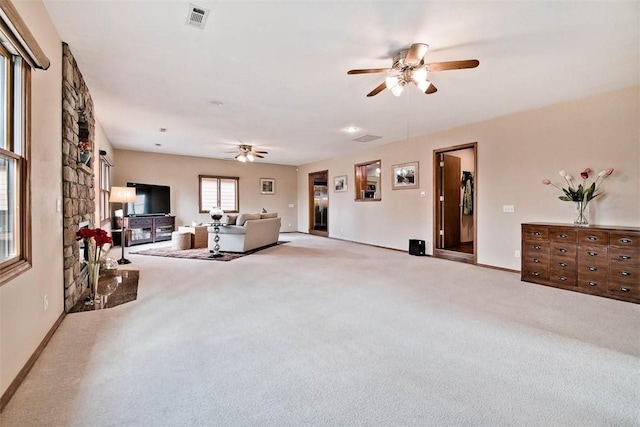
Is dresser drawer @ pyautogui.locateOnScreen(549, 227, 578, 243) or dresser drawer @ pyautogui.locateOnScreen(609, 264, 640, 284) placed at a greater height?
dresser drawer @ pyautogui.locateOnScreen(549, 227, 578, 243)

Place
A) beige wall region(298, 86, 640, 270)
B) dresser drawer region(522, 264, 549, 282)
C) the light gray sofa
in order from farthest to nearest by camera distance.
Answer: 1. the light gray sofa
2. dresser drawer region(522, 264, 549, 282)
3. beige wall region(298, 86, 640, 270)

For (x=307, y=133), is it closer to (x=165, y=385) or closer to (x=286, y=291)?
(x=286, y=291)

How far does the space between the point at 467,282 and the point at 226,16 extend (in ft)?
14.3

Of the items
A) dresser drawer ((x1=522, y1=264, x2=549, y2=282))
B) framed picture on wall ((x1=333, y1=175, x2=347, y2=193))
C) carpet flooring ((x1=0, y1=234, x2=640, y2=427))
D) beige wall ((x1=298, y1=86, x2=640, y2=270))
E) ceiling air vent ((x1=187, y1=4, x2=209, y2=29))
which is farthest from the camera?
framed picture on wall ((x1=333, y1=175, x2=347, y2=193))

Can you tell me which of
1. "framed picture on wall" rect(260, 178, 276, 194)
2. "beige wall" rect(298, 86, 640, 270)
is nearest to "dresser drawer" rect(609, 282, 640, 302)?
"beige wall" rect(298, 86, 640, 270)

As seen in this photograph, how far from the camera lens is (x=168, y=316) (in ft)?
9.80

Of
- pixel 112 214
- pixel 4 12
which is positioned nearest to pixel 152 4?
pixel 4 12

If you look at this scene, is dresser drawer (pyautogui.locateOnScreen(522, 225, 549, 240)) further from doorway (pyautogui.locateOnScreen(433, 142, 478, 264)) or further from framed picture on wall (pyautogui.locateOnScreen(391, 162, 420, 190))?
framed picture on wall (pyautogui.locateOnScreen(391, 162, 420, 190))

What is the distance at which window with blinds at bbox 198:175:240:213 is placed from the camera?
9.73 metres

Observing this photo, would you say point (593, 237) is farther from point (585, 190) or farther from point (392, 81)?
point (392, 81)

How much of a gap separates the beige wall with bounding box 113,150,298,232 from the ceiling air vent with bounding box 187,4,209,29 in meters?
7.31

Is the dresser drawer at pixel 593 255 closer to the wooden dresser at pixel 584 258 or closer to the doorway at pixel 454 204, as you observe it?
the wooden dresser at pixel 584 258

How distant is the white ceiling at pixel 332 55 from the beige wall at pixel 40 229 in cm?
38

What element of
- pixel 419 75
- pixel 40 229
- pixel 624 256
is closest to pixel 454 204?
pixel 624 256
